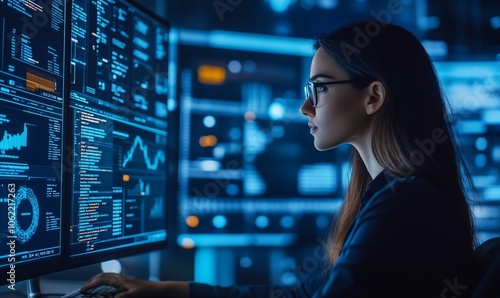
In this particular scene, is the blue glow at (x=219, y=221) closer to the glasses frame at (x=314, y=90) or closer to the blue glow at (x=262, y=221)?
the blue glow at (x=262, y=221)

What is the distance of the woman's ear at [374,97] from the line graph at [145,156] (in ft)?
1.84

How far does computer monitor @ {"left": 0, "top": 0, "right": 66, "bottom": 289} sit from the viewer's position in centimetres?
90

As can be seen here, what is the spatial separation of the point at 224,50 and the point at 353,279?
155 cm

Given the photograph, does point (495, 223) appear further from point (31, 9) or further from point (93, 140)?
point (31, 9)

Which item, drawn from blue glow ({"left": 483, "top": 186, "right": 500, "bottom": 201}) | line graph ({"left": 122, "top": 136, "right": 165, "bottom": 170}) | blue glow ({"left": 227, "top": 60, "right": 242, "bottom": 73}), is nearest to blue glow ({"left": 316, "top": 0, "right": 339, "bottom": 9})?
blue glow ({"left": 227, "top": 60, "right": 242, "bottom": 73})

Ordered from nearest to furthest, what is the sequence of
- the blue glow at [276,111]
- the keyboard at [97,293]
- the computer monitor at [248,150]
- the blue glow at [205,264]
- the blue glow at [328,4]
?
the keyboard at [97,293]
the blue glow at [205,264]
the computer monitor at [248,150]
the blue glow at [276,111]
the blue glow at [328,4]

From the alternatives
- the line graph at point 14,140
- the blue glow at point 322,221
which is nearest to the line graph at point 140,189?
the line graph at point 14,140

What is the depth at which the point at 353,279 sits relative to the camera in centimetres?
87

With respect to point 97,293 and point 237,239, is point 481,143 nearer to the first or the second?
point 237,239

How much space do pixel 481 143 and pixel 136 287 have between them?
1.73 m

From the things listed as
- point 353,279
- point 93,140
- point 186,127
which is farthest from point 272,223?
point 353,279

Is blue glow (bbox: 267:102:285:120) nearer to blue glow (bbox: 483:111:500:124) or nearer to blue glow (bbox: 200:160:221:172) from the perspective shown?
blue glow (bbox: 200:160:221:172)

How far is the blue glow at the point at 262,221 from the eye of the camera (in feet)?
7.38

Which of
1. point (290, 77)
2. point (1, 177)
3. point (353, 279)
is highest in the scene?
point (290, 77)
